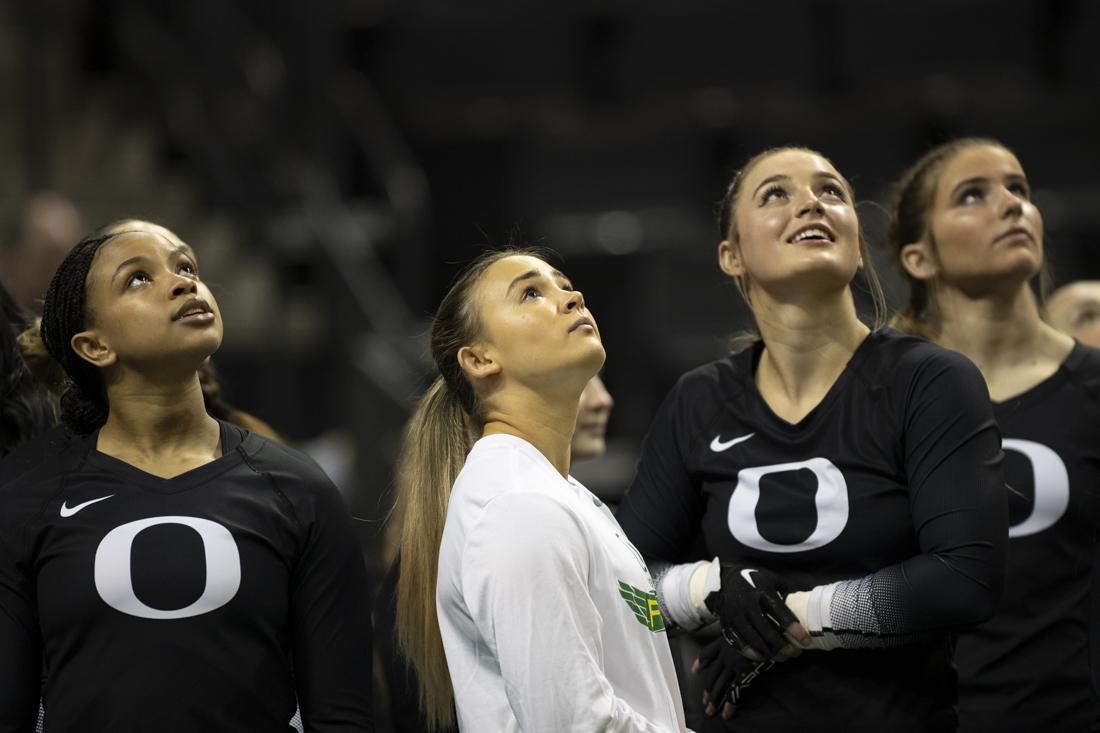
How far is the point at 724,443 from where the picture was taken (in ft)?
8.31

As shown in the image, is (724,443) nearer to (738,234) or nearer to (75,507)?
(738,234)

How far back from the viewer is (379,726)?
10.3 feet

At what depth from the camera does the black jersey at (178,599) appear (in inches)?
85.0

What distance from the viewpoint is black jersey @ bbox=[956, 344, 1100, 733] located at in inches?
102

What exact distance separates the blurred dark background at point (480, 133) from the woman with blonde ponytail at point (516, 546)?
3.62 m

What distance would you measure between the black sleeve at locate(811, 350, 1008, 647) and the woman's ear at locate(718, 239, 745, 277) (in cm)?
50

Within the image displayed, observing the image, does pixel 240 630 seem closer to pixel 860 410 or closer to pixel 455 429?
pixel 455 429

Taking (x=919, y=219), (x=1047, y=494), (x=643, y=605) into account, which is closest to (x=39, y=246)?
(x=919, y=219)

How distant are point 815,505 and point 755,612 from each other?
22 cm

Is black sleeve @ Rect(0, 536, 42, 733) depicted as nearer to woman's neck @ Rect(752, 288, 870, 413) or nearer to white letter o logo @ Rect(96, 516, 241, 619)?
white letter o logo @ Rect(96, 516, 241, 619)

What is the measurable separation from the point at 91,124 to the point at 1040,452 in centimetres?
548

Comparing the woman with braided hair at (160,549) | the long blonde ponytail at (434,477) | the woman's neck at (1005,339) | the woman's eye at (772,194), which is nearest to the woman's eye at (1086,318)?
the woman's neck at (1005,339)

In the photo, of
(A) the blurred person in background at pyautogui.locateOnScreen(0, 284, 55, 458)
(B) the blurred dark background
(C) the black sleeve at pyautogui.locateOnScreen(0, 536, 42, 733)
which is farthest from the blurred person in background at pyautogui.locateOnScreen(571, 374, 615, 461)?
(B) the blurred dark background

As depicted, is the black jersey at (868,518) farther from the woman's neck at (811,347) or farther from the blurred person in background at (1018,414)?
the blurred person in background at (1018,414)
